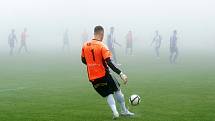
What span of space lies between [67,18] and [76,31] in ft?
102

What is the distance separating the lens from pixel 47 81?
2783cm

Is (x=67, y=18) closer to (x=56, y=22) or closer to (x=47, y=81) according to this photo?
(x=56, y=22)

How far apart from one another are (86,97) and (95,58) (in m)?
6.20

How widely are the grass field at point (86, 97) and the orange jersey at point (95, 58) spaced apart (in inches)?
48.6

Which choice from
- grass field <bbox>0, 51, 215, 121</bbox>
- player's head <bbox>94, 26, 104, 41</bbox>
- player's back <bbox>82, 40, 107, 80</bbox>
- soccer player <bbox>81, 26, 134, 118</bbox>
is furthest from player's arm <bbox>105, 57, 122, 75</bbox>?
grass field <bbox>0, 51, 215, 121</bbox>

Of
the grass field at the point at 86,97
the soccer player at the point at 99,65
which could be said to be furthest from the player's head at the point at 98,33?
the grass field at the point at 86,97

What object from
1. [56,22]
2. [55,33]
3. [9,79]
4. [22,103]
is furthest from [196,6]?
[22,103]

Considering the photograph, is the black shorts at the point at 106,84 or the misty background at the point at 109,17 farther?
the misty background at the point at 109,17

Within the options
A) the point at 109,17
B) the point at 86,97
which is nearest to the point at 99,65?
the point at 86,97

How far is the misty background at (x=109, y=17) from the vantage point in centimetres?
12344

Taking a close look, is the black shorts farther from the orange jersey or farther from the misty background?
the misty background

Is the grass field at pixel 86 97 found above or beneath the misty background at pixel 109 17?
beneath

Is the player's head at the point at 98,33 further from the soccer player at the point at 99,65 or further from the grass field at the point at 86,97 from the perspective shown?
the grass field at the point at 86,97

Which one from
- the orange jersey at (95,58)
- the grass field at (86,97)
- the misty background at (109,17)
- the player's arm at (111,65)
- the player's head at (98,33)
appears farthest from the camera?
the misty background at (109,17)
